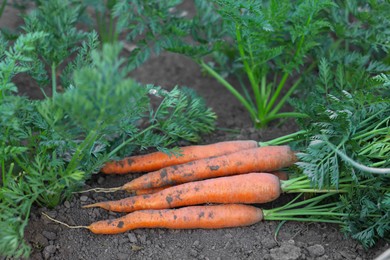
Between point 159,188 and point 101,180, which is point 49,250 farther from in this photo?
point 159,188

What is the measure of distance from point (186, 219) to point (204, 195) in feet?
0.48

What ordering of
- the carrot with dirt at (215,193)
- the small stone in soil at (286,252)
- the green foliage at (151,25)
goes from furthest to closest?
the green foliage at (151,25), the carrot with dirt at (215,193), the small stone in soil at (286,252)

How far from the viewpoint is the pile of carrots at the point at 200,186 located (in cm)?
233

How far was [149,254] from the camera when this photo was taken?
2.22 meters

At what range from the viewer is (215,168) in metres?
2.49

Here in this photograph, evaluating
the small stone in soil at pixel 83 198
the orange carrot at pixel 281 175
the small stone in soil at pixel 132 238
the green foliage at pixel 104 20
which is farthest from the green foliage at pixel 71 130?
the green foliage at pixel 104 20

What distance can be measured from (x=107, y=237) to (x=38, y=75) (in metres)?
0.81

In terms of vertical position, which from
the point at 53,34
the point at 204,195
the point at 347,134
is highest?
the point at 53,34

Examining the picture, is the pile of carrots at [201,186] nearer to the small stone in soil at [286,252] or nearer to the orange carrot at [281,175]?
the orange carrot at [281,175]

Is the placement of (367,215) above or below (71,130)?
below

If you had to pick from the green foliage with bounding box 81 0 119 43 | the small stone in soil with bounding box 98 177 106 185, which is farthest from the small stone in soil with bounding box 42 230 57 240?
the green foliage with bounding box 81 0 119 43

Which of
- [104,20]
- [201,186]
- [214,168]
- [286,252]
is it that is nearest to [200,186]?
[201,186]

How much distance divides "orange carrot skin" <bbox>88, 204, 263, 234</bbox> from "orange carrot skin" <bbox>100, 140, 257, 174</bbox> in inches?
11.6

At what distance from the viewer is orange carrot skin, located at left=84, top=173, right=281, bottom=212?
237 cm
